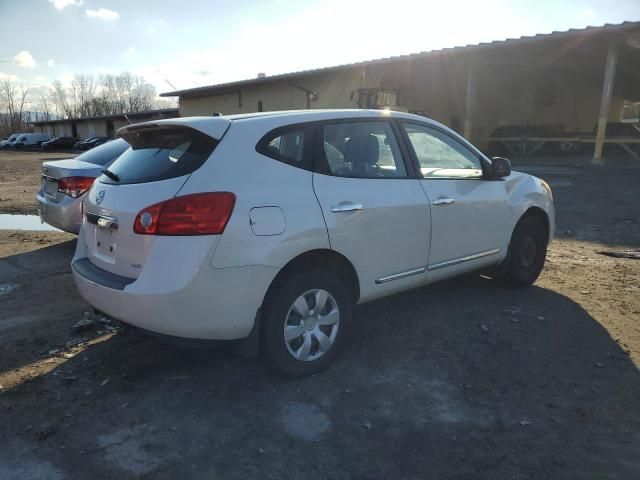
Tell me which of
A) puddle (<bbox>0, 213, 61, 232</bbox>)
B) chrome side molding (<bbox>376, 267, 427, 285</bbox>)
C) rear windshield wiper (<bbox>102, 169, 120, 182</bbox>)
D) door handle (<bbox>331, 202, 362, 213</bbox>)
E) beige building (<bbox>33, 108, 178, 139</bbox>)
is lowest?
puddle (<bbox>0, 213, 61, 232</bbox>)

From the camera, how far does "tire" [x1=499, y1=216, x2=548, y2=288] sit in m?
4.95

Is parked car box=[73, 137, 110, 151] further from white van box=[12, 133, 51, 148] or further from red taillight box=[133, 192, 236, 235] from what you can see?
red taillight box=[133, 192, 236, 235]

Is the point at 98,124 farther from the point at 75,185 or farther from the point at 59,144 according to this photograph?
the point at 75,185

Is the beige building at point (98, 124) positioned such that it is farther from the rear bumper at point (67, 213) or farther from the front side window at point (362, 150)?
the front side window at point (362, 150)

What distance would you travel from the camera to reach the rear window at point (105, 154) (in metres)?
6.55

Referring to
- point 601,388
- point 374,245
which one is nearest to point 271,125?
point 374,245

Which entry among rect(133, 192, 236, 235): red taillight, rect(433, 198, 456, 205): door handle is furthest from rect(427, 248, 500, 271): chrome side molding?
rect(133, 192, 236, 235): red taillight

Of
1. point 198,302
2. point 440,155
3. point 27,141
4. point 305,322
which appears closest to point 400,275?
point 305,322

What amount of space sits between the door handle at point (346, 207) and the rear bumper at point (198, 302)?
A: 0.60 meters

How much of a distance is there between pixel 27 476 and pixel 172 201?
156 centimetres

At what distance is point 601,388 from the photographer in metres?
3.30

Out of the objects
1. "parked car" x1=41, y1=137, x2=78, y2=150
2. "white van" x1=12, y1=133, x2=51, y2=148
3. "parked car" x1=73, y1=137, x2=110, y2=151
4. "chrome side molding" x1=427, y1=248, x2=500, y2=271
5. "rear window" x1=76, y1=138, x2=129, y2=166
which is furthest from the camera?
"white van" x1=12, y1=133, x2=51, y2=148

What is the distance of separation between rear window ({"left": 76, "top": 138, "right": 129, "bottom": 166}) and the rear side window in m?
3.83

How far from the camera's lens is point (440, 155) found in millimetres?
4301
